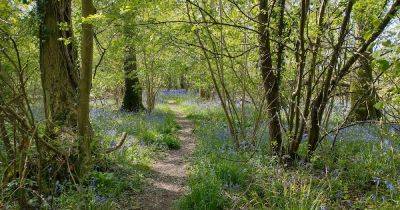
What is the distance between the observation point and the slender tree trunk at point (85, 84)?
4746mm

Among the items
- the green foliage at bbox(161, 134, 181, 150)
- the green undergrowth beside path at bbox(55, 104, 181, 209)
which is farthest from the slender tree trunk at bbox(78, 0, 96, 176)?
the green foliage at bbox(161, 134, 181, 150)

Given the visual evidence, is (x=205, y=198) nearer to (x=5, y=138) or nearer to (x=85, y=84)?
(x=85, y=84)

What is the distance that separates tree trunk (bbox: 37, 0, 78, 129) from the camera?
6.09 metres

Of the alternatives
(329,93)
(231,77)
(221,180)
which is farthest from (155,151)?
(329,93)

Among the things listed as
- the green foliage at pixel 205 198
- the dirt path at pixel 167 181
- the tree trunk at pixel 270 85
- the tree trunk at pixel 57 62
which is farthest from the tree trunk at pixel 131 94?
the green foliage at pixel 205 198

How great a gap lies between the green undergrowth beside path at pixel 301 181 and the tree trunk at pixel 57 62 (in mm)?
2433

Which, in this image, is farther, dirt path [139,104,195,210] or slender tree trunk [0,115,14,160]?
dirt path [139,104,195,210]

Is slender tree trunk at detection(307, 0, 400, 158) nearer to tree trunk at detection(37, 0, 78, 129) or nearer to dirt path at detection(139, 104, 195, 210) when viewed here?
dirt path at detection(139, 104, 195, 210)

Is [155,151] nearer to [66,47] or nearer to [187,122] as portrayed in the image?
[66,47]

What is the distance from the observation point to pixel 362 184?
5.75m

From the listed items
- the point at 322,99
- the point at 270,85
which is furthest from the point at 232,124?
the point at 322,99

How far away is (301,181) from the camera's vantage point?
5.16 metres

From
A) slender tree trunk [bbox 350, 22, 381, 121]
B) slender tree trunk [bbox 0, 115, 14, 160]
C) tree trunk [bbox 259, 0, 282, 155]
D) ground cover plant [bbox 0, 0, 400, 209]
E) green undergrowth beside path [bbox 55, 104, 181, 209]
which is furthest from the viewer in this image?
tree trunk [bbox 259, 0, 282, 155]

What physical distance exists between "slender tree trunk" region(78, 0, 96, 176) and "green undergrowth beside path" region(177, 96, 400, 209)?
1.53 meters
